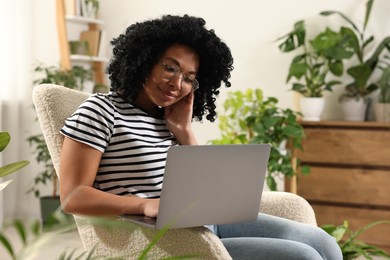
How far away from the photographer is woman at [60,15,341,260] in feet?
5.75

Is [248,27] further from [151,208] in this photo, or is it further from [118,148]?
[151,208]

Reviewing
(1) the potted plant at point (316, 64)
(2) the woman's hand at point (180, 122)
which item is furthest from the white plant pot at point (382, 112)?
(2) the woman's hand at point (180, 122)

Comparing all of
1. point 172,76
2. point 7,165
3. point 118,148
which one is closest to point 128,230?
point 118,148

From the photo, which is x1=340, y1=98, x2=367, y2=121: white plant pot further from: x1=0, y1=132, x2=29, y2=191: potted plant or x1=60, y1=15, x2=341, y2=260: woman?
x1=0, y1=132, x2=29, y2=191: potted plant

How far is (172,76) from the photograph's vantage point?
1.97m

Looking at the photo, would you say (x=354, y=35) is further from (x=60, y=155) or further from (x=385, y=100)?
(x=60, y=155)

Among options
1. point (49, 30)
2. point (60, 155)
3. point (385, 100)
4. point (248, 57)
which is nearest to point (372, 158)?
point (385, 100)

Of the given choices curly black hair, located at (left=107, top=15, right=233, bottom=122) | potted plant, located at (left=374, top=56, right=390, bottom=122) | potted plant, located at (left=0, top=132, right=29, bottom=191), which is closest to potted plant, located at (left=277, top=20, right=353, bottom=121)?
potted plant, located at (left=374, top=56, right=390, bottom=122)

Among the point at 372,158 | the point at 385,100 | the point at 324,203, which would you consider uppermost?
the point at 385,100

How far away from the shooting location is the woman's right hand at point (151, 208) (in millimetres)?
1653

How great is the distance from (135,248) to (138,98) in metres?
0.48

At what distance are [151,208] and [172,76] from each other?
0.45m

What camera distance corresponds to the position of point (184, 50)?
201 centimetres

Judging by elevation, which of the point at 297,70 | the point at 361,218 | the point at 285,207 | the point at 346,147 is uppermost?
the point at 297,70
